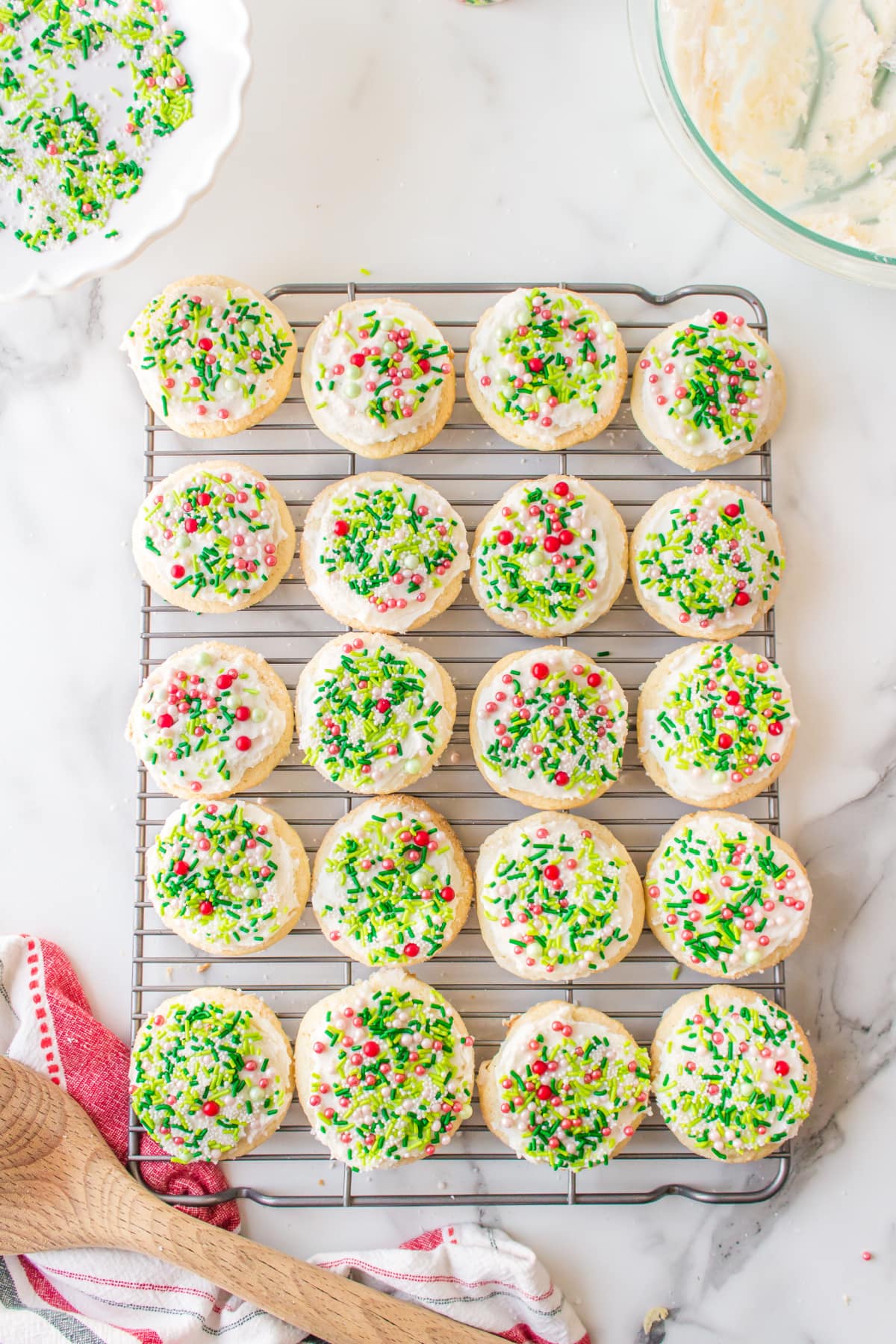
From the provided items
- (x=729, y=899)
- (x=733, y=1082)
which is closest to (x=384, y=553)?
(x=729, y=899)

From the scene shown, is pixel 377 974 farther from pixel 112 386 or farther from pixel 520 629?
pixel 112 386

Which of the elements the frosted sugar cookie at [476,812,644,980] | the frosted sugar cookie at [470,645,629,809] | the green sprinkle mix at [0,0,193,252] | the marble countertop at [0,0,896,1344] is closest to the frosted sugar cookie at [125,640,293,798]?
the marble countertop at [0,0,896,1344]

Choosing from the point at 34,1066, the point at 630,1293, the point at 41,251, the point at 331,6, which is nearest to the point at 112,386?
the point at 41,251

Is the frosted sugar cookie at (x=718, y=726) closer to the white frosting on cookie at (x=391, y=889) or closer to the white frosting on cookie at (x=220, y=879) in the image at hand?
the white frosting on cookie at (x=391, y=889)

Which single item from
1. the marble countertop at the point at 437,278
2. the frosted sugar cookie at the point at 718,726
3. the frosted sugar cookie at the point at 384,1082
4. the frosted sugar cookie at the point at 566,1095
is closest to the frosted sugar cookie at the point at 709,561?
the frosted sugar cookie at the point at 718,726

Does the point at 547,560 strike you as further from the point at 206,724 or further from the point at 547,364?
the point at 206,724

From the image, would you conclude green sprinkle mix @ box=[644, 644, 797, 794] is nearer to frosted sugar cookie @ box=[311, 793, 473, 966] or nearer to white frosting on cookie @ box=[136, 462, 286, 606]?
frosted sugar cookie @ box=[311, 793, 473, 966]
